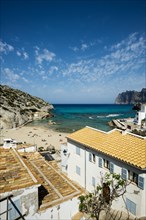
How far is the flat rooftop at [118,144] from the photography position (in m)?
16.4

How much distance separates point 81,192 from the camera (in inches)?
Result: 570

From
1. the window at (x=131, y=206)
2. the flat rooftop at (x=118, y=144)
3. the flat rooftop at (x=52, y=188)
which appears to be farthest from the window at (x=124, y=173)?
the flat rooftop at (x=52, y=188)

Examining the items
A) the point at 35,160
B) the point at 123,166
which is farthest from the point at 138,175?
the point at 35,160

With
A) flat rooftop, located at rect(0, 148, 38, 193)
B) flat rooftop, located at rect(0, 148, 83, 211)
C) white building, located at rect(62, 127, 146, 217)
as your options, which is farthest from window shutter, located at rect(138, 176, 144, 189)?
flat rooftop, located at rect(0, 148, 38, 193)

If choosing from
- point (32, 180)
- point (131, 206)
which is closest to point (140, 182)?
point (131, 206)

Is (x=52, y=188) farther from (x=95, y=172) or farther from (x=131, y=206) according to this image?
(x=131, y=206)

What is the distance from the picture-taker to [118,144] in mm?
19609

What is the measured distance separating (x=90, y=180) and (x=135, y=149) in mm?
7276

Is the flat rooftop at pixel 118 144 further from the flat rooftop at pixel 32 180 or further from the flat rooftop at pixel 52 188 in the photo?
the flat rooftop at pixel 32 180

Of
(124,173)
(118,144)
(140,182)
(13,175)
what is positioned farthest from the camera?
(118,144)

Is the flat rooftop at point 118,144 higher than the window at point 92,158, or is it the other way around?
the flat rooftop at point 118,144

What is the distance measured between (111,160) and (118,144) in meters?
2.12

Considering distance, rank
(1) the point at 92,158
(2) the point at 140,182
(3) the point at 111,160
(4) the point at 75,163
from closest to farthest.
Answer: (2) the point at 140,182 → (3) the point at 111,160 → (1) the point at 92,158 → (4) the point at 75,163

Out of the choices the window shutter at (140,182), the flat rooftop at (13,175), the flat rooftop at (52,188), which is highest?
the flat rooftop at (13,175)
